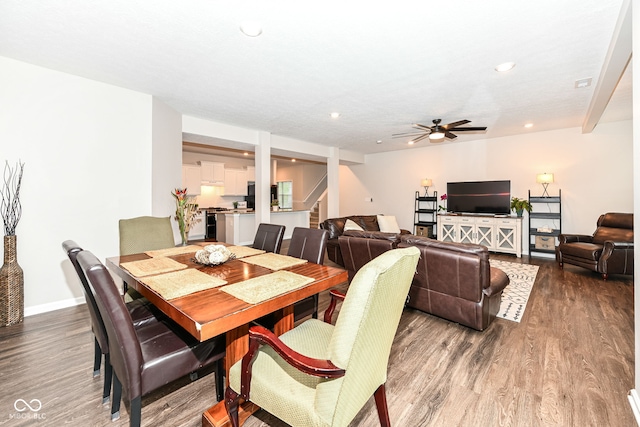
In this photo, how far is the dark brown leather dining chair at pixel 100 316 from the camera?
4.90 ft

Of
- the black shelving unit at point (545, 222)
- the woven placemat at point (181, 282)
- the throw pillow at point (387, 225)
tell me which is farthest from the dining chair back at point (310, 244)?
the black shelving unit at point (545, 222)

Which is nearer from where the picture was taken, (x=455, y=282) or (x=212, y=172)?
(x=455, y=282)

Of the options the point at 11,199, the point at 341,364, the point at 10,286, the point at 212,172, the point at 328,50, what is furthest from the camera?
the point at 212,172

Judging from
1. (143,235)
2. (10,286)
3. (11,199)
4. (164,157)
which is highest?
(164,157)

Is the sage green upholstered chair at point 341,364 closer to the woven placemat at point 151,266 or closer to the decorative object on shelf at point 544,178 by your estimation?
the woven placemat at point 151,266

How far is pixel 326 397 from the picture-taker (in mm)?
1042

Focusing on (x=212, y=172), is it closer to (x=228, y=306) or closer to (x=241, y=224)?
(x=241, y=224)

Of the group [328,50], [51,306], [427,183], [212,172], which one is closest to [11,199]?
[51,306]

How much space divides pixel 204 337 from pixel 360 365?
646 mm

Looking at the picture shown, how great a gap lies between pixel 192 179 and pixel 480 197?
759 centimetres

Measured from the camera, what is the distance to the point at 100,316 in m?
1.48

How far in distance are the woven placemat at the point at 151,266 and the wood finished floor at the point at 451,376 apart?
78cm

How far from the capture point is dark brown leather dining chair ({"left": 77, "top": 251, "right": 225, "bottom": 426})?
1163mm

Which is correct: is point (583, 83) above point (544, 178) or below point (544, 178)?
above
